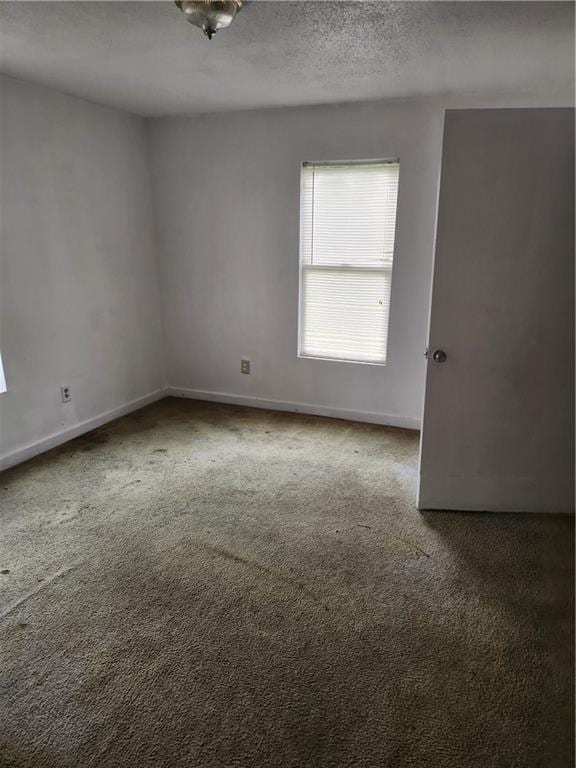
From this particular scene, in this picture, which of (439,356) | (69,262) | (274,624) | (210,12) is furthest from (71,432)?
(210,12)

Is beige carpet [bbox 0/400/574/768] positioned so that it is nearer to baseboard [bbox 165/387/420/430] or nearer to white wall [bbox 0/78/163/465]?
white wall [bbox 0/78/163/465]

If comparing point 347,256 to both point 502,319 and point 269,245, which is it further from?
point 502,319

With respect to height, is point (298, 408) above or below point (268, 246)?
below

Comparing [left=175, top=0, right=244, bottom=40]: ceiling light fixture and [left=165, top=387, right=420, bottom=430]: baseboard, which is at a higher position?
[left=175, top=0, right=244, bottom=40]: ceiling light fixture

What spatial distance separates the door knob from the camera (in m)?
2.37

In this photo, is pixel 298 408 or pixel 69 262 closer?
pixel 69 262

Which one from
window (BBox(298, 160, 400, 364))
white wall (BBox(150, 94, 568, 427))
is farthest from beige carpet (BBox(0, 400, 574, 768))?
window (BBox(298, 160, 400, 364))

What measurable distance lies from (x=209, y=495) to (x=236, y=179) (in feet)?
8.09

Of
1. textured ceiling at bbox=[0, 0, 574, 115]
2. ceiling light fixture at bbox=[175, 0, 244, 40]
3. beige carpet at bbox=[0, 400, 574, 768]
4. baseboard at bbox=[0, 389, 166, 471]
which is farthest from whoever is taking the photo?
baseboard at bbox=[0, 389, 166, 471]

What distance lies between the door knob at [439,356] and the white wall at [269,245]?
1154 millimetres

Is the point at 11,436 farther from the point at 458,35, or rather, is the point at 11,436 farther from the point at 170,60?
the point at 458,35

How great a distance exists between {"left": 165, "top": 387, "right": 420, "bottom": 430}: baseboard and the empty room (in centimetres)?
2

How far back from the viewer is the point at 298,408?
159 inches

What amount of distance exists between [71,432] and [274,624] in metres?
2.35
